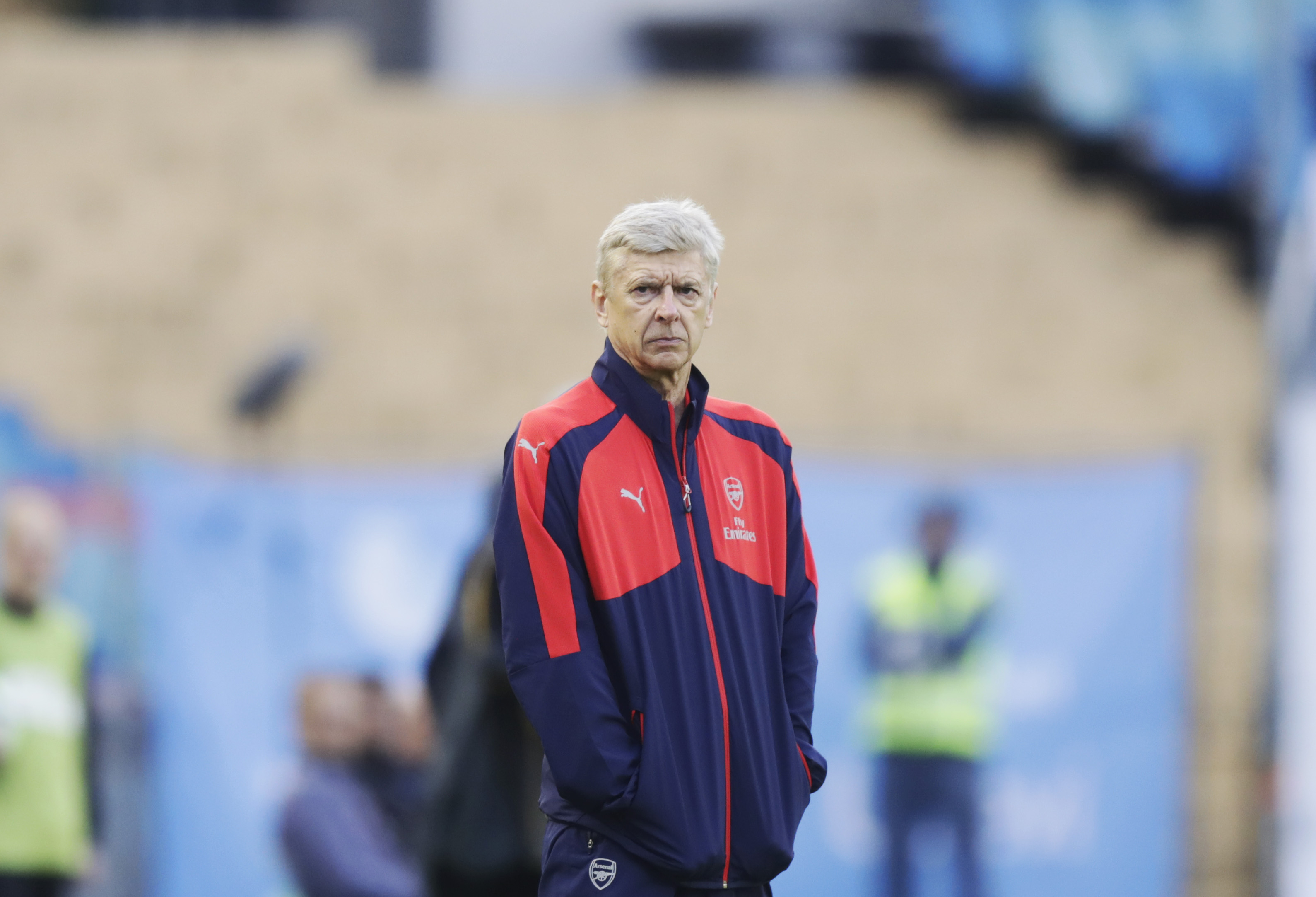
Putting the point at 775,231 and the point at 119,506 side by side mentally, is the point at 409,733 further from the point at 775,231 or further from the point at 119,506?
the point at 775,231

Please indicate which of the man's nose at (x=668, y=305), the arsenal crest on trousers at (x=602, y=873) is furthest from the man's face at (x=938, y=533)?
the arsenal crest on trousers at (x=602, y=873)

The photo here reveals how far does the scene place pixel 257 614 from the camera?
7.34 m

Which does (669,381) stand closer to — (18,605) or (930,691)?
(18,605)

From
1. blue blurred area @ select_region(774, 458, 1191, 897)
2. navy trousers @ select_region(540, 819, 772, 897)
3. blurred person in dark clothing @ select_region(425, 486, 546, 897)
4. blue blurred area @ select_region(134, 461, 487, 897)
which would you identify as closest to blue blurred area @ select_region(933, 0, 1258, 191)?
blue blurred area @ select_region(774, 458, 1191, 897)

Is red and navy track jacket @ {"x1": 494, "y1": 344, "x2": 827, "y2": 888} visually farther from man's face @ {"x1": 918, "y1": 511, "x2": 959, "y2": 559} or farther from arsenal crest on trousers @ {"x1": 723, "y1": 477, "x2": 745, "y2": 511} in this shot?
man's face @ {"x1": 918, "y1": 511, "x2": 959, "y2": 559}

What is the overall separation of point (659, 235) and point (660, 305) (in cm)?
11

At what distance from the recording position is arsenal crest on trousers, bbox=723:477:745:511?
2.69m

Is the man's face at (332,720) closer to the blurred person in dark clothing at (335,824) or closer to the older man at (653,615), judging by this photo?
the blurred person in dark clothing at (335,824)

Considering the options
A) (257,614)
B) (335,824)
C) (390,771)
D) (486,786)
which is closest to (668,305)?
(486,786)

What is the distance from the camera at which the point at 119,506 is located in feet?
23.8

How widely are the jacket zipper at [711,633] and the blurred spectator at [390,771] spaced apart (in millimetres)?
3523

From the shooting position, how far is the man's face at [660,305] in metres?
2.60

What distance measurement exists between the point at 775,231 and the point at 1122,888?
400 inches

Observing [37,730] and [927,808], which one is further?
[927,808]
